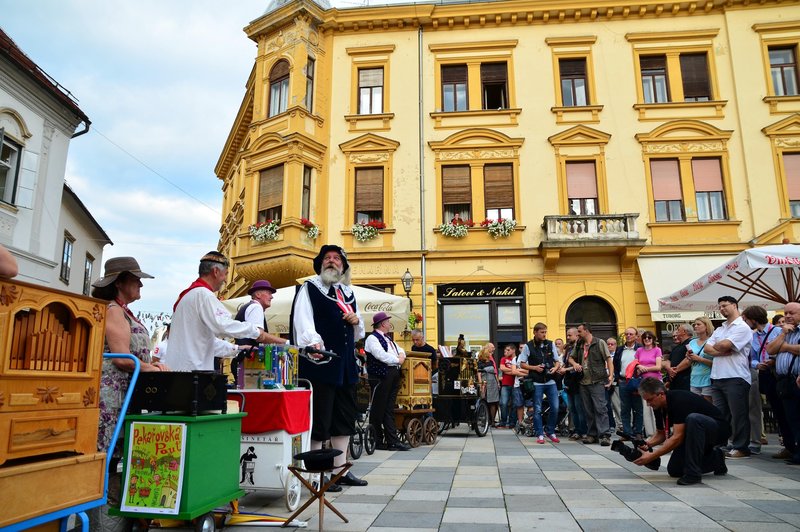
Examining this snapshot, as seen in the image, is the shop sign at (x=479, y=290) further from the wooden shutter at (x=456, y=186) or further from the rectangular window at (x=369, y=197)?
the rectangular window at (x=369, y=197)

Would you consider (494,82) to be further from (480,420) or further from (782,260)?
(782,260)

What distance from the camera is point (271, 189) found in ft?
61.3

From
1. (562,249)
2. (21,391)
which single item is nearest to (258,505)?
(21,391)

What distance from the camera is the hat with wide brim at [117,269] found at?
3973 millimetres

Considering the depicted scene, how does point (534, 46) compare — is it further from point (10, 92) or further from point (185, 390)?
point (185, 390)

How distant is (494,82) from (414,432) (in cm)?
1386

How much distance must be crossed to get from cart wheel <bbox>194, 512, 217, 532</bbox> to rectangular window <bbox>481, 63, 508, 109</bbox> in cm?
1766

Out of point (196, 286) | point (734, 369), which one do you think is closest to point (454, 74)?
point (734, 369)

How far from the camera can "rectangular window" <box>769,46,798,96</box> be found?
60.1ft

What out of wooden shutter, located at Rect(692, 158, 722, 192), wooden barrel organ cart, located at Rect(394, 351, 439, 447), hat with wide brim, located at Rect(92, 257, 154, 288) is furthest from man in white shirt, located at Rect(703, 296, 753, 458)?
wooden shutter, located at Rect(692, 158, 722, 192)

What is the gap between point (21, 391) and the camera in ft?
8.30

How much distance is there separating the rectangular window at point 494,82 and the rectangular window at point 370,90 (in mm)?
3498

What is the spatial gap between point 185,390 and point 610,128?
17.8 m

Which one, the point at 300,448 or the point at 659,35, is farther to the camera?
the point at 659,35
